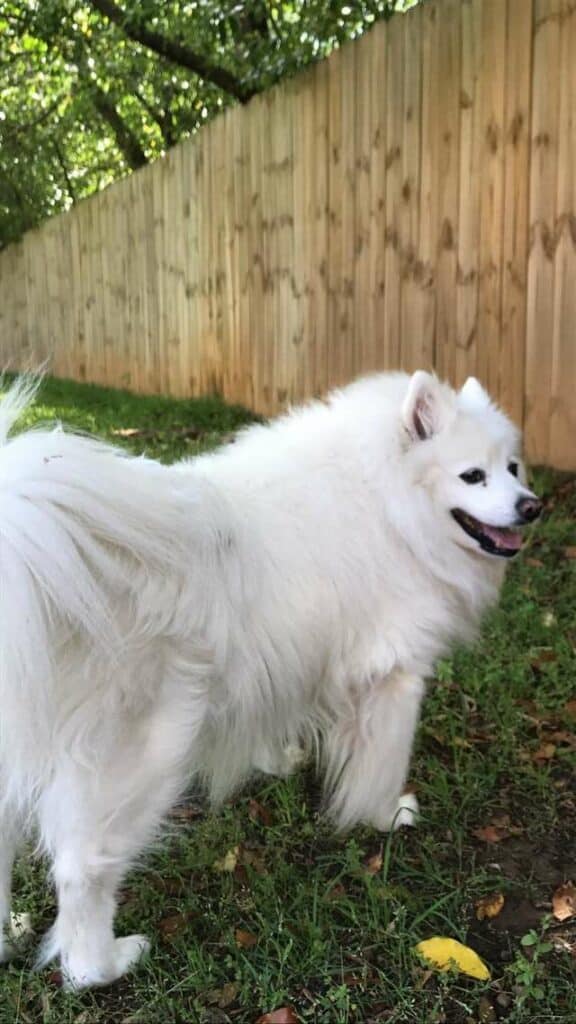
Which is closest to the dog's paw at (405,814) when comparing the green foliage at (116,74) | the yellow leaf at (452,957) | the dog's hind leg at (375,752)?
the dog's hind leg at (375,752)

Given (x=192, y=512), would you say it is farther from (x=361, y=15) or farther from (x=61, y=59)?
(x=61, y=59)

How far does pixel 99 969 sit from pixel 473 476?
1595mm

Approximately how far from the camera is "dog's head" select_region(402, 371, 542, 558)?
2.55 meters

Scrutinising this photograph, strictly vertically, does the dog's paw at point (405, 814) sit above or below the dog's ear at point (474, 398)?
below

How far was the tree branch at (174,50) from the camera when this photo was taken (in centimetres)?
817

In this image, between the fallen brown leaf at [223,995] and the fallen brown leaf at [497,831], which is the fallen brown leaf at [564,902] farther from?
the fallen brown leaf at [223,995]

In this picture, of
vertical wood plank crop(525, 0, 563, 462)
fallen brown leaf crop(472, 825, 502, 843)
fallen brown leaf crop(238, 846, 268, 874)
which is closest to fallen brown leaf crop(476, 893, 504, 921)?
fallen brown leaf crop(472, 825, 502, 843)

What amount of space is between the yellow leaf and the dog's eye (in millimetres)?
1208

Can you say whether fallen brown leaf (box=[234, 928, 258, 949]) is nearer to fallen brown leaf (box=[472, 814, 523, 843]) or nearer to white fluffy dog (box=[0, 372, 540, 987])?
white fluffy dog (box=[0, 372, 540, 987])

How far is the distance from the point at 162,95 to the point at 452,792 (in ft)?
37.8

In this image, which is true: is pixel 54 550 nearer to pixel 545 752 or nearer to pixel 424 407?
pixel 424 407

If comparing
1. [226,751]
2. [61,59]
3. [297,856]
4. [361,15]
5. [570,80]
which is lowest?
[297,856]

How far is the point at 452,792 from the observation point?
9.18 feet

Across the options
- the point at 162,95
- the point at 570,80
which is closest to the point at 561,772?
the point at 570,80
